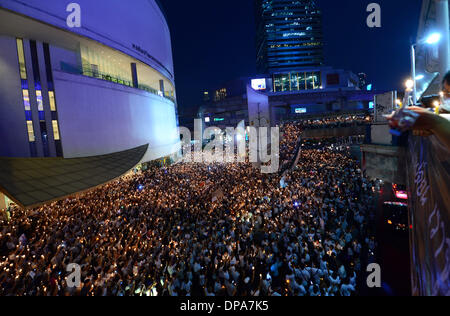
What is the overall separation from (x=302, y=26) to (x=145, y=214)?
11462 centimetres

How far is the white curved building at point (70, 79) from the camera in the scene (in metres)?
14.7

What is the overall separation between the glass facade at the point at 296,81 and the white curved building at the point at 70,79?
54546 millimetres

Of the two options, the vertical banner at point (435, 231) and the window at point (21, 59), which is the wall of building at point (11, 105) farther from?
the vertical banner at point (435, 231)

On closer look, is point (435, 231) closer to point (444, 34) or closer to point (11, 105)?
point (444, 34)

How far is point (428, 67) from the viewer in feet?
33.5

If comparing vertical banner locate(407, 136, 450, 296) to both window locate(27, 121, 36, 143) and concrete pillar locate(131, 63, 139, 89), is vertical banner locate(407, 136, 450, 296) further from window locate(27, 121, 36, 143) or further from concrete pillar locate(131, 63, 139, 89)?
concrete pillar locate(131, 63, 139, 89)

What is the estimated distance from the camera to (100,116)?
19.3 meters

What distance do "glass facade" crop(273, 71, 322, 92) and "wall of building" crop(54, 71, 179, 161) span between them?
5561 centimetres

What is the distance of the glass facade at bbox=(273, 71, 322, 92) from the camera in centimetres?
7031

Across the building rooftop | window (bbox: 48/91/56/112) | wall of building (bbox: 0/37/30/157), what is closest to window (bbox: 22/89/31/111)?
wall of building (bbox: 0/37/30/157)

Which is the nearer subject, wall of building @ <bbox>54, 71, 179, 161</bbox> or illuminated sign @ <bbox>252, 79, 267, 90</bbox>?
wall of building @ <bbox>54, 71, 179, 161</bbox>

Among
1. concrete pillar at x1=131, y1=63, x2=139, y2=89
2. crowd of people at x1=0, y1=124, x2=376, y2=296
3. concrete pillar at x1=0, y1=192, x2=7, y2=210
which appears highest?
concrete pillar at x1=131, y1=63, x2=139, y2=89

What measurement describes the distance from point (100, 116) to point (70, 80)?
11.7 feet
